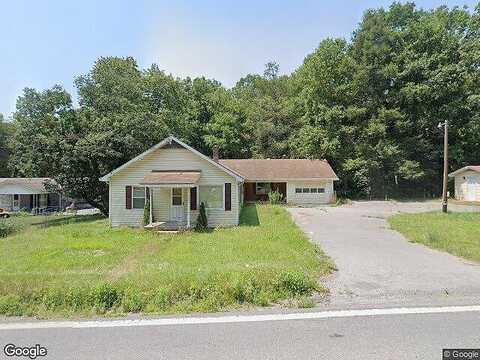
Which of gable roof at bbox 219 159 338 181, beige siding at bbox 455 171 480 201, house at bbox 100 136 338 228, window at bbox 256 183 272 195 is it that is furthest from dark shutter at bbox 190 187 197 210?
beige siding at bbox 455 171 480 201

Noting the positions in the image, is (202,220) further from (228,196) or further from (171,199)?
(171,199)

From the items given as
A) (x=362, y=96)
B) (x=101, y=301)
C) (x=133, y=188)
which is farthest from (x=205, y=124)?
(x=101, y=301)

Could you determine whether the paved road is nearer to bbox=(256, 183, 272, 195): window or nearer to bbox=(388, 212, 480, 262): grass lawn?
bbox=(388, 212, 480, 262): grass lawn

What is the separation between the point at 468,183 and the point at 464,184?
0.63m

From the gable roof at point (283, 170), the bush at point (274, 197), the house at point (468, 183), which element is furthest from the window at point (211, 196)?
the house at point (468, 183)

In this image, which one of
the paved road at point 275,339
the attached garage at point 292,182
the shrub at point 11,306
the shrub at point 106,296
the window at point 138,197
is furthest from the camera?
the attached garage at point 292,182

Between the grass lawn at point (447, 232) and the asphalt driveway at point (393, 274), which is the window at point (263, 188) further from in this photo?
the asphalt driveway at point (393, 274)

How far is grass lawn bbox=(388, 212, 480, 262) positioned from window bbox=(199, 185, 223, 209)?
9.13 meters

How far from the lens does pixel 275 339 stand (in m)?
4.90

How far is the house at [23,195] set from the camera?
43344mm

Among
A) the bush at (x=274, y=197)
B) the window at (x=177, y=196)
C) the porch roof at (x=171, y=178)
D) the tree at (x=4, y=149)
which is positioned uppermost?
the tree at (x=4, y=149)

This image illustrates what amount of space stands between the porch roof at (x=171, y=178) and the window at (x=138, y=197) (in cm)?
109

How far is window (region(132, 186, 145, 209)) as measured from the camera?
20391 mm

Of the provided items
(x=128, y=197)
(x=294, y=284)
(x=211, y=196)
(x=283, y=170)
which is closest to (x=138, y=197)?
(x=128, y=197)
